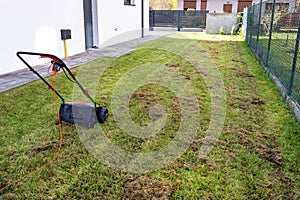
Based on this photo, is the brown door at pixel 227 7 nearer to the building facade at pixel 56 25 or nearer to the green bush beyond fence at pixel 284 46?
the building facade at pixel 56 25

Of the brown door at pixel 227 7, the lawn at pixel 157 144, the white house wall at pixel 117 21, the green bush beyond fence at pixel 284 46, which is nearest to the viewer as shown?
the lawn at pixel 157 144

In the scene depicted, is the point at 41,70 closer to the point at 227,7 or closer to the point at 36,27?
the point at 36,27

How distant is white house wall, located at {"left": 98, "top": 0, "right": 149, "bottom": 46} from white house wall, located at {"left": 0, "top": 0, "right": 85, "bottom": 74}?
148cm

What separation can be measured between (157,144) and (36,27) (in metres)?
4.97

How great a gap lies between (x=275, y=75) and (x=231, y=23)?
1180cm

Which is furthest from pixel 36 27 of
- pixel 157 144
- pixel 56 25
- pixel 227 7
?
pixel 227 7

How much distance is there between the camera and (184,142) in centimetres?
291

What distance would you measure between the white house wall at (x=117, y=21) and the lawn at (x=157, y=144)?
5269 mm

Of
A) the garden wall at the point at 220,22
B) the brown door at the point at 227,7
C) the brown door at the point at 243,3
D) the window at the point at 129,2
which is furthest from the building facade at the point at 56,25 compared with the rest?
the brown door at the point at 243,3

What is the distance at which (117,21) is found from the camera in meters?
11.0

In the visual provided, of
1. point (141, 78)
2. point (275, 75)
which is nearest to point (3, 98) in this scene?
point (141, 78)

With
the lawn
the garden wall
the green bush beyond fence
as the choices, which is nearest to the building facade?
the lawn

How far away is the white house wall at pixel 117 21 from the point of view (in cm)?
983

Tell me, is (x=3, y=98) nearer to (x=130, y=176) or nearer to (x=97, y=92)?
(x=97, y=92)
